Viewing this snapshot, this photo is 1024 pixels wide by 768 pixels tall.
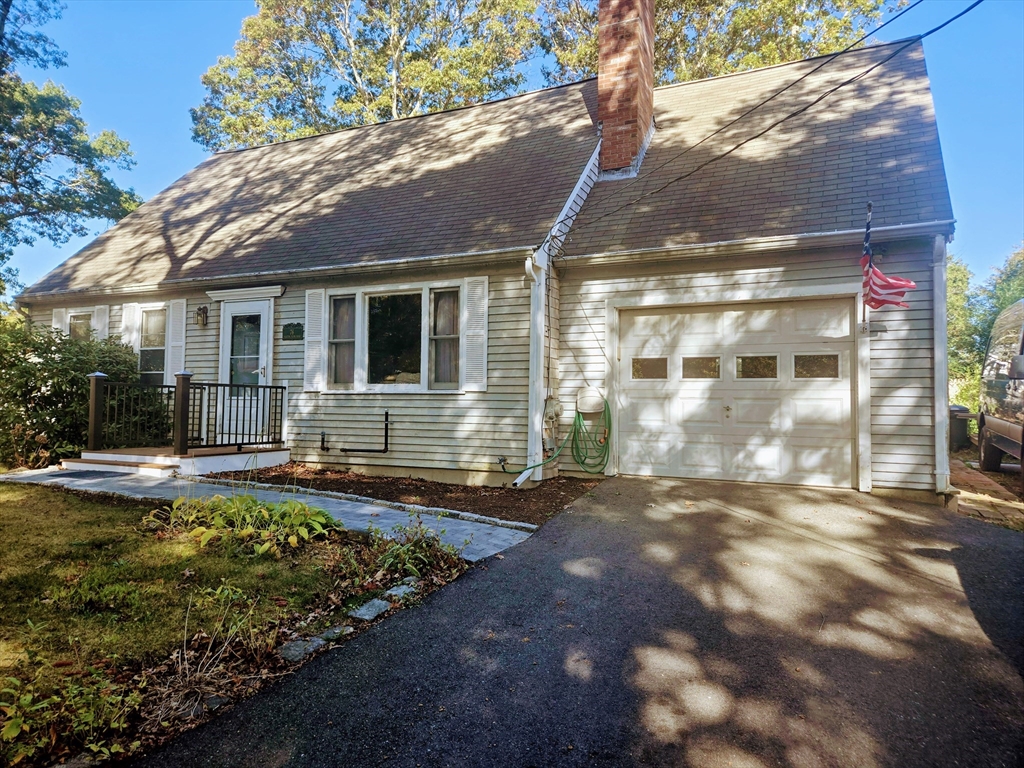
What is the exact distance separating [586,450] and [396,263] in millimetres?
3486

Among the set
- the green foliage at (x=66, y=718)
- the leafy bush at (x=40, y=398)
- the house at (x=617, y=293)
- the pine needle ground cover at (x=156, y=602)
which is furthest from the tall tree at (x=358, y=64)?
the green foliage at (x=66, y=718)

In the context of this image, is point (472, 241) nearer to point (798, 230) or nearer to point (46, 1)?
point (798, 230)

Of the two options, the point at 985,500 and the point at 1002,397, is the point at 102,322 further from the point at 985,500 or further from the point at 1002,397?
the point at 1002,397

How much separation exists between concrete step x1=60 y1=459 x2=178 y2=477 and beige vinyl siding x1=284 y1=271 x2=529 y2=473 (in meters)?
1.71

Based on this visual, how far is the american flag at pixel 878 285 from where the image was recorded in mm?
5520

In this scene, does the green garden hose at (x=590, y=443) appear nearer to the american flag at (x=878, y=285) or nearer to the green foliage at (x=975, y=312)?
the american flag at (x=878, y=285)

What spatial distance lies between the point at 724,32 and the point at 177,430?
19425mm

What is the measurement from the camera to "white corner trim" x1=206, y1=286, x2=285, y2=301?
8633 mm

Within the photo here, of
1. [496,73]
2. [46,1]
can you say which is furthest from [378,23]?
[46,1]

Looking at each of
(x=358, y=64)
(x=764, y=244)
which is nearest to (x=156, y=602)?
(x=764, y=244)

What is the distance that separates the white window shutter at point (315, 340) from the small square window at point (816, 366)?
625 centimetres

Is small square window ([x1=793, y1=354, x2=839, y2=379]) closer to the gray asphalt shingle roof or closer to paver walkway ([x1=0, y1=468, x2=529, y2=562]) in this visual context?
the gray asphalt shingle roof

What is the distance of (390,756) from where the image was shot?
2.10 m

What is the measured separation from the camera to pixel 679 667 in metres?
2.81
